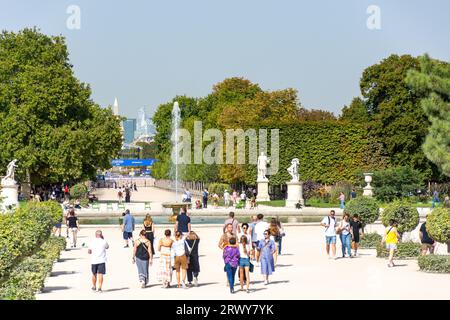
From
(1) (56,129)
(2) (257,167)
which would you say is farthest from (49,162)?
(2) (257,167)

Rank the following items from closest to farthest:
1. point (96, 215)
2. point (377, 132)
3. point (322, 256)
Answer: point (322, 256) → point (96, 215) → point (377, 132)

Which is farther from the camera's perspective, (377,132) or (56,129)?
(377,132)

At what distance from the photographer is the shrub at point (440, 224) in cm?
2116

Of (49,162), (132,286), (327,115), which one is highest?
(327,115)

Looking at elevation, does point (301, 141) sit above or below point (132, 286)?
above

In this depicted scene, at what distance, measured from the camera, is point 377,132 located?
65688mm

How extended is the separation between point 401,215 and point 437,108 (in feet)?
12.0

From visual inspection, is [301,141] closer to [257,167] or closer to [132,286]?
[257,167]

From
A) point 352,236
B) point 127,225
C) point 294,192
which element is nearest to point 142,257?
point 352,236

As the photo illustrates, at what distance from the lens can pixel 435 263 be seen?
20.8 m

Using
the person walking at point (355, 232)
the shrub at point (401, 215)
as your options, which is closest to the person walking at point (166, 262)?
the person walking at point (355, 232)

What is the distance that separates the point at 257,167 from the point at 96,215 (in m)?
24.4

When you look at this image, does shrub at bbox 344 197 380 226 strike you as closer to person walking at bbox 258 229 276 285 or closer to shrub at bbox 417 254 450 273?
shrub at bbox 417 254 450 273

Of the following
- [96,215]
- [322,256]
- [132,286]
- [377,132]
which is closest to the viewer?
[132,286]
